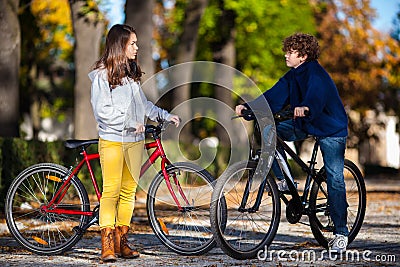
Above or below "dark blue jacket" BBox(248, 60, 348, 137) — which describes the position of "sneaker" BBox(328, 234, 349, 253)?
below

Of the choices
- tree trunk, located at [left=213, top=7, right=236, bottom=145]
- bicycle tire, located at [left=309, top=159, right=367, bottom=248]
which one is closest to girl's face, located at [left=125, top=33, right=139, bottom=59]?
bicycle tire, located at [left=309, top=159, right=367, bottom=248]

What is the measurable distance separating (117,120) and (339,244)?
7.14 feet

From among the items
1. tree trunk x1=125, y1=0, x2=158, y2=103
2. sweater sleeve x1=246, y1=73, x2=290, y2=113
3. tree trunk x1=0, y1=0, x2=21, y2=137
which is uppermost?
tree trunk x1=125, y1=0, x2=158, y2=103

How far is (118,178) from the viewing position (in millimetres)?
6910

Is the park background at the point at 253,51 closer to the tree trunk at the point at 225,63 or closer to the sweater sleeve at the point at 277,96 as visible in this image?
the tree trunk at the point at 225,63

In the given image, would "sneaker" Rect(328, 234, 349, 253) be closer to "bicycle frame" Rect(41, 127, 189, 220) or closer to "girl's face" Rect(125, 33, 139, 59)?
"bicycle frame" Rect(41, 127, 189, 220)

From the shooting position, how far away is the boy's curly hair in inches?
286

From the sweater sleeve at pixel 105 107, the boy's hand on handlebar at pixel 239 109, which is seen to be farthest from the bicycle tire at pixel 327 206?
the sweater sleeve at pixel 105 107

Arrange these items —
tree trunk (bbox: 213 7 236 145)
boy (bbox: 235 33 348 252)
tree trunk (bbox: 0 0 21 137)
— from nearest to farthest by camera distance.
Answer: boy (bbox: 235 33 348 252) < tree trunk (bbox: 0 0 21 137) < tree trunk (bbox: 213 7 236 145)

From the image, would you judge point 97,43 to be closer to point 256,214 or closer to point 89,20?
point 89,20

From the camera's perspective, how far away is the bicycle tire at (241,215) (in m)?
6.57

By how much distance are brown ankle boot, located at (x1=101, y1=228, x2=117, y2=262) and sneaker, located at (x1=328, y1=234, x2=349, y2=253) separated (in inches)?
74.0

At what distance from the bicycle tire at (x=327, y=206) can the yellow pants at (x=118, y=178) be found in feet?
5.21

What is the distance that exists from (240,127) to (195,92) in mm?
7346
